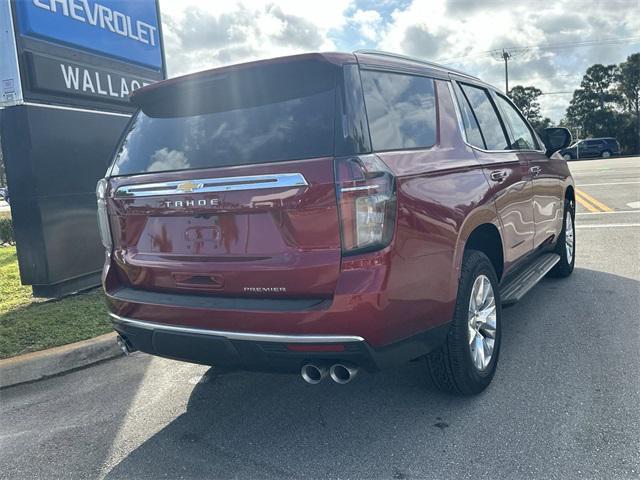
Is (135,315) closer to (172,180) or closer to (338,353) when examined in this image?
(172,180)

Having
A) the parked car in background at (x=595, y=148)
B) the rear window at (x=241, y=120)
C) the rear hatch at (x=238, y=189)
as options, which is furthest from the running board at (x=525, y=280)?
the parked car in background at (x=595, y=148)

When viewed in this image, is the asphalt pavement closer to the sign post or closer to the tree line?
the sign post

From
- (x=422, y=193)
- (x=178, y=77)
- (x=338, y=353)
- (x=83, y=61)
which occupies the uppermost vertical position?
(x=83, y=61)

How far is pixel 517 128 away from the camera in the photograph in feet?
15.8

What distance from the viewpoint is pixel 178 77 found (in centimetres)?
305

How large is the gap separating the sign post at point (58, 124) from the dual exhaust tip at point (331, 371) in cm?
367

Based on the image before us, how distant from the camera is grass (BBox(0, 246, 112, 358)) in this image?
4.63 metres

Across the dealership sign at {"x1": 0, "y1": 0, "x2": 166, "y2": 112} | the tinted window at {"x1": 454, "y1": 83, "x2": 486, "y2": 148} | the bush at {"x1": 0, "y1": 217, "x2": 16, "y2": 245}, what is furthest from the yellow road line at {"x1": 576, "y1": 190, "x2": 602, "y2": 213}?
the bush at {"x1": 0, "y1": 217, "x2": 16, "y2": 245}

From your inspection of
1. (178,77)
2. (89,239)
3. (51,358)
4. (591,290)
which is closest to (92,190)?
(89,239)

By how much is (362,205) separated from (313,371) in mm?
833

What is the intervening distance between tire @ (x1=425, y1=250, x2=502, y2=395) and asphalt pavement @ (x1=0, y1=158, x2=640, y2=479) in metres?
0.13

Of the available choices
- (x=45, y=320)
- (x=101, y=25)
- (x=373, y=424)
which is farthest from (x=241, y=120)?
(x=101, y=25)

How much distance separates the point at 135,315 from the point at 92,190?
4130 mm

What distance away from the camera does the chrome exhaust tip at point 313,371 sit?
2.59 meters
